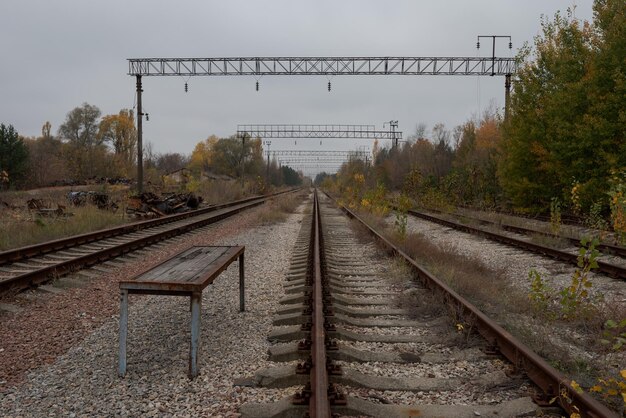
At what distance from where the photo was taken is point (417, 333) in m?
5.15

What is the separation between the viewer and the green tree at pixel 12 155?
37.8m

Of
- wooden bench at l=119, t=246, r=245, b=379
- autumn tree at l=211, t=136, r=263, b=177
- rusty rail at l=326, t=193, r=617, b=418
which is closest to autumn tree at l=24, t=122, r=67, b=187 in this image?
autumn tree at l=211, t=136, r=263, b=177

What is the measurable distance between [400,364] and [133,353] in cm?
248

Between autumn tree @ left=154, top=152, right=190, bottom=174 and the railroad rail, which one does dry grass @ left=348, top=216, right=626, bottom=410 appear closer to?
the railroad rail

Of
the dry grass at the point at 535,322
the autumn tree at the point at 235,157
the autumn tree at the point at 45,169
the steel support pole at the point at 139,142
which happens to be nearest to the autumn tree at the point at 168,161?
the autumn tree at the point at 235,157

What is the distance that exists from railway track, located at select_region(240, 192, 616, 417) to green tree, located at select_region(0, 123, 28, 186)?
39.3m

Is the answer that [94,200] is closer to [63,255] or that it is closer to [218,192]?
[63,255]

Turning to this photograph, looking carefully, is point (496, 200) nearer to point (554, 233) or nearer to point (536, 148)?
point (536, 148)

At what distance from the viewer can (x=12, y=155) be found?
38.4 metres

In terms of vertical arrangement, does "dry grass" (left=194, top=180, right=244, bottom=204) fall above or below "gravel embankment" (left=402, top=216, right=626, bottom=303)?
above

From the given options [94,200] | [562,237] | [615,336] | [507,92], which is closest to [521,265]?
[562,237]

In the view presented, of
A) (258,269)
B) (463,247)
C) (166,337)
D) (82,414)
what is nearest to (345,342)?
(166,337)

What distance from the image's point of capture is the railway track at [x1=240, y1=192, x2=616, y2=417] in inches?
128

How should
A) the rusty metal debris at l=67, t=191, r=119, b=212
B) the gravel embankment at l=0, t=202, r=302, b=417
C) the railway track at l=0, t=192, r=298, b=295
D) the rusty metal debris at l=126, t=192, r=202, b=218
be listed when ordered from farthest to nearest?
the rusty metal debris at l=67, t=191, r=119, b=212 → the rusty metal debris at l=126, t=192, r=202, b=218 → the railway track at l=0, t=192, r=298, b=295 → the gravel embankment at l=0, t=202, r=302, b=417
